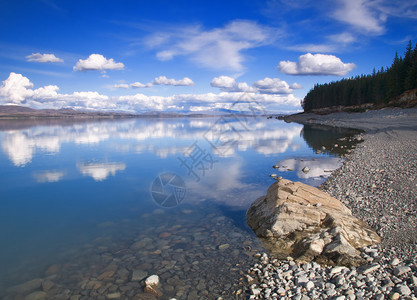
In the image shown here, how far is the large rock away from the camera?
7.61m

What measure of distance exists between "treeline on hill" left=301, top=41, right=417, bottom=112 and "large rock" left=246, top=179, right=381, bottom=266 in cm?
7187

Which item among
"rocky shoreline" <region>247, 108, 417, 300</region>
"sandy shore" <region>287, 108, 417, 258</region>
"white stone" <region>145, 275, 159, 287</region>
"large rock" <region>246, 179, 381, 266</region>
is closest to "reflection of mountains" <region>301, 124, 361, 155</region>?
"sandy shore" <region>287, 108, 417, 258</region>

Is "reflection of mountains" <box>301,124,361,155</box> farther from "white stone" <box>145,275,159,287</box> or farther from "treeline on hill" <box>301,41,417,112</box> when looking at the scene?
"treeline on hill" <box>301,41,417,112</box>

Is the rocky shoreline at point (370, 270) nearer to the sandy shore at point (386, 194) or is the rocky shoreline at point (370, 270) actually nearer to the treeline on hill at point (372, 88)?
the sandy shore at point (386, 194)

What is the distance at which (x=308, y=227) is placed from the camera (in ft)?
28.9

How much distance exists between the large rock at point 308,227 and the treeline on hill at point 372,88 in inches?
2829

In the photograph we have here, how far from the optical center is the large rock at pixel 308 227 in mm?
7605

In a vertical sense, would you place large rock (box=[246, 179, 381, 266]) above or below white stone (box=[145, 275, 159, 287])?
above

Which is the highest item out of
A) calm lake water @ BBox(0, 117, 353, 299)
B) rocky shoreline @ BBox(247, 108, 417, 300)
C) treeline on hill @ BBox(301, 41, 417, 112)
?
treeline on hill @ BBox(301, 41, 417, 112)

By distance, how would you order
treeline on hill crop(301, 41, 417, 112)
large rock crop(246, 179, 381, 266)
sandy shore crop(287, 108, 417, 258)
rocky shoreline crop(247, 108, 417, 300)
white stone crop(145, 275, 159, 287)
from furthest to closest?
treeline on hill crop(301, 41, 417, 112)
sandy shore crop(287, 108, 417, 258)
large rock crop(246, 179, 381, 266)
white stone crop(145, 275, 159, 287)
rocky shoreline crop(247, 108, 417, 300)

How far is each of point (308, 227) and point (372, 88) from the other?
99.4 meters

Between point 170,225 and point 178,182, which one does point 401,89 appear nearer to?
point 178,182

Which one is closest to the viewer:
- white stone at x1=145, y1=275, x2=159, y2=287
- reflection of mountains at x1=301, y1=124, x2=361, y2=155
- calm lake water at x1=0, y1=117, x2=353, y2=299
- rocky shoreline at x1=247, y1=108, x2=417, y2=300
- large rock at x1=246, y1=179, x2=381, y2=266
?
rocky shoreline at x1=247, y1=108, x2=417, y2=300

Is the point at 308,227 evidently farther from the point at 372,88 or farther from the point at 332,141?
the point at 372,88
